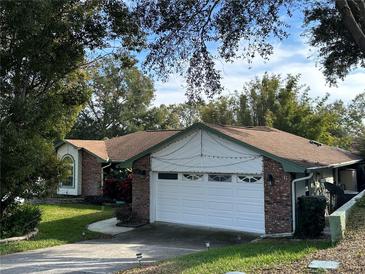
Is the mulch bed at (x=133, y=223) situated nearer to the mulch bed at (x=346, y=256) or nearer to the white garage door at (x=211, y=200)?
the white garage door at (x=211, y=200)

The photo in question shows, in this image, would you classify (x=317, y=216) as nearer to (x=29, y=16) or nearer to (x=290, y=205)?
(x=290, y=205)

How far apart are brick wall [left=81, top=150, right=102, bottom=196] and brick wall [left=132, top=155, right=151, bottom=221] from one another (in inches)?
312

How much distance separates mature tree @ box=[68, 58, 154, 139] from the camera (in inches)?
1957

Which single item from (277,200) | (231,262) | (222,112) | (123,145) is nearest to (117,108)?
(222,112)

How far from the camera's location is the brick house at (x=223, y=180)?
15055 millimetres

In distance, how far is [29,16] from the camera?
1191cm

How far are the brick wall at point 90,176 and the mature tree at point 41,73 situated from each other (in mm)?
10549

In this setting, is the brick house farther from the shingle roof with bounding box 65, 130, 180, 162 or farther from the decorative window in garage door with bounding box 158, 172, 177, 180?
the shingle roof with bounding box 65, 130, 180, 162

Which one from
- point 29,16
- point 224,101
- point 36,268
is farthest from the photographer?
point 224,101

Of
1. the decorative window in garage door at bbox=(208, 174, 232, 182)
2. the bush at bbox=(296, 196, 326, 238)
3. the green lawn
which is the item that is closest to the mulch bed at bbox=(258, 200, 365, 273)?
the bush at bbox=(296, 196, 326, 238)

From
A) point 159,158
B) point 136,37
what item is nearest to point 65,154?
point 159,158

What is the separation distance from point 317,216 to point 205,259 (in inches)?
201

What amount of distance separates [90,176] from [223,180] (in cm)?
1238

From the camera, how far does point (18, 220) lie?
48.7 ft
